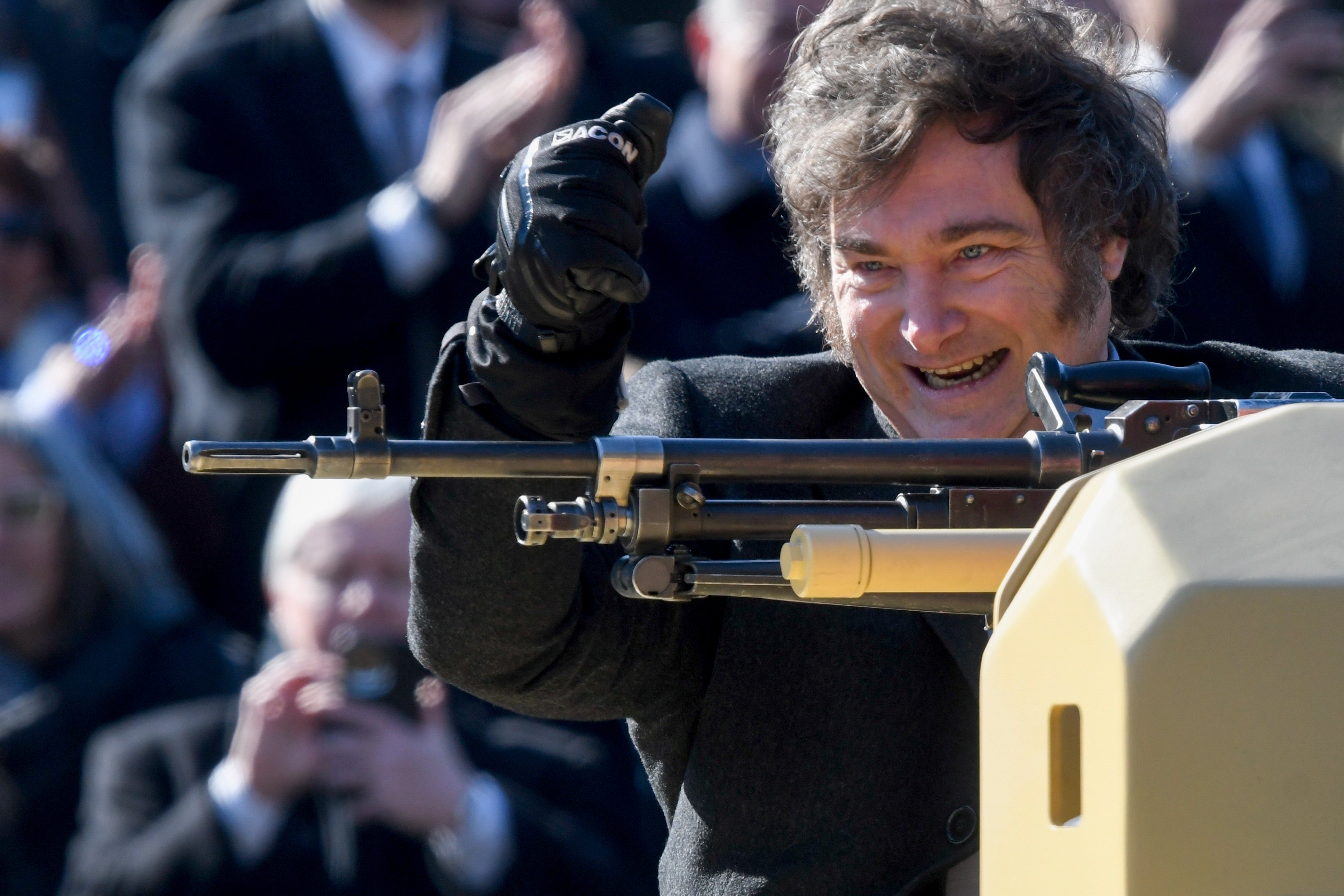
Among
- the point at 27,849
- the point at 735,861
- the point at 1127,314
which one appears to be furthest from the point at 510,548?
the point at 27,849

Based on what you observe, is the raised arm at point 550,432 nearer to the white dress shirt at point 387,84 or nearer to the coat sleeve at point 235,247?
the coat sleeve at point 235,247

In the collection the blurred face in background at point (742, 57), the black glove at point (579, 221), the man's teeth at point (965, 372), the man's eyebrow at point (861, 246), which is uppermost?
the blurred face in background at point (742, 57)

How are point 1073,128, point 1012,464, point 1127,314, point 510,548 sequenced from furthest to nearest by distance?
point 1127,314 → point 1073,128 → point 510,548 → point 1012,464

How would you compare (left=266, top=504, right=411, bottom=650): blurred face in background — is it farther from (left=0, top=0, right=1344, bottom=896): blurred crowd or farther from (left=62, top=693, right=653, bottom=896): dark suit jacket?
(left=62, top=693, right=653, bottom=896): dark suit jacket

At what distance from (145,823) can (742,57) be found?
6.44 ft

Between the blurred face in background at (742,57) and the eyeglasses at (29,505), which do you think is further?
the blurred face in background at (742,57)

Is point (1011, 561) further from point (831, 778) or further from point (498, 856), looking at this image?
point (498, 856)

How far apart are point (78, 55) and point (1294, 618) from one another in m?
3.31

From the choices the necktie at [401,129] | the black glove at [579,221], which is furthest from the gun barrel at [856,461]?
the necktie at [401,129]

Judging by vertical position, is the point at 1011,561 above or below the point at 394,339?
below

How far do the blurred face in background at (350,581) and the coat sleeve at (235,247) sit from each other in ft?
1.23

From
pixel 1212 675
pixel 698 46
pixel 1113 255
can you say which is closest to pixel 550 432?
pixel 1212 675

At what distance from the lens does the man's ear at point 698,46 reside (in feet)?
12.2

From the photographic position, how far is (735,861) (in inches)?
67.6
